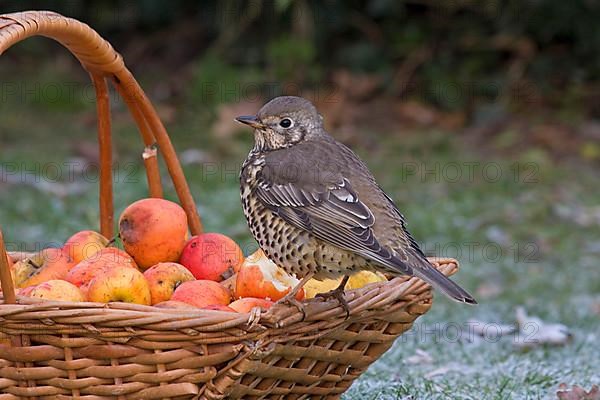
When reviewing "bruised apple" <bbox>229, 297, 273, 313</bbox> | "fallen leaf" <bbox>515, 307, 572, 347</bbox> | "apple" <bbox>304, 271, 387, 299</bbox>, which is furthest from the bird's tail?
"fallen leaf" <bbox>515, 307, 572, 347</bbox>

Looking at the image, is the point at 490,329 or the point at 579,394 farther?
the point at 490,329

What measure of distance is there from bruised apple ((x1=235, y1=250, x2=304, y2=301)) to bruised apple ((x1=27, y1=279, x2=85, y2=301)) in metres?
0.50

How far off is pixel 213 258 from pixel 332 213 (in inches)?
19.5

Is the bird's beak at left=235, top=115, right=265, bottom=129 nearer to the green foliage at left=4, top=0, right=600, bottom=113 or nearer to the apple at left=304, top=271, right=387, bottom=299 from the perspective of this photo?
the apple at left=304, top=271, right=387, bottom=299

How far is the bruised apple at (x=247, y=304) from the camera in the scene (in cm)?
297

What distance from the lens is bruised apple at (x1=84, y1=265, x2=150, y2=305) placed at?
296 cm

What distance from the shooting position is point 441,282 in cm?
293

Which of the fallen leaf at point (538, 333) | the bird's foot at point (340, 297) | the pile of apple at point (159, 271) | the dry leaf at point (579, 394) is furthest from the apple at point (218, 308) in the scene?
the fallen leaf at point (538, 333)

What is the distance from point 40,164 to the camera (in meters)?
7.85

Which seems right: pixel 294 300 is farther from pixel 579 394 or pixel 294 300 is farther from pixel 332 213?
pixel 579 394

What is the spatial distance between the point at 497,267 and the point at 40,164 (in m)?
3.67

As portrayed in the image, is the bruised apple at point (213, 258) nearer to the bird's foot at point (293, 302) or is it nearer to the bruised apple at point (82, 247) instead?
the bruised apple at point (82, 247)

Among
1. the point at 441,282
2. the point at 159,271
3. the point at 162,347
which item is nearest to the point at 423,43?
the point at 159,271

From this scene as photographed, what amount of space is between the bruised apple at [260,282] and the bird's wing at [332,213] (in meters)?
0.19
